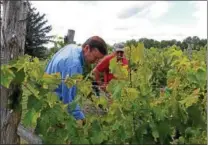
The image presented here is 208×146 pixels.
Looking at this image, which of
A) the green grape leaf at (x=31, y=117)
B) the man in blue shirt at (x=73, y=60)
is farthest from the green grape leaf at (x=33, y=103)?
the man in blue shirt at (x=73, y=60)

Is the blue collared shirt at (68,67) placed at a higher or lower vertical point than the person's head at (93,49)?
lower

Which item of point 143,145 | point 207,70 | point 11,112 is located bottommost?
point 143,145

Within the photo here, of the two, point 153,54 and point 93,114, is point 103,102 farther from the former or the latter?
point 153,54

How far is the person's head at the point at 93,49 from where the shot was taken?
157 inches

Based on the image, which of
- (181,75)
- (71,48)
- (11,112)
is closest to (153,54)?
(71,48)

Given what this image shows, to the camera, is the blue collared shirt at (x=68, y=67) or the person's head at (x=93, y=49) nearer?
the blue collared shirt at (x=68, y=67)

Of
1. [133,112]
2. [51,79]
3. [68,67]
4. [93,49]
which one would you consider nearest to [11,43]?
[51,79]

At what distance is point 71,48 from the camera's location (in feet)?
13.0

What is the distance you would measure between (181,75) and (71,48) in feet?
3.81

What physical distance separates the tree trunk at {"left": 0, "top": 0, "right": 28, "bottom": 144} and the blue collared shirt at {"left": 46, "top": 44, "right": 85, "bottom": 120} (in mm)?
821

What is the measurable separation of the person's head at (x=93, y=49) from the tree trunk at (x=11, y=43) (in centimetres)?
157

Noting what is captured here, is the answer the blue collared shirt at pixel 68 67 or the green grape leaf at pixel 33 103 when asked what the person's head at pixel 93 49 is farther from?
the green grape leaf at pixel 33 103

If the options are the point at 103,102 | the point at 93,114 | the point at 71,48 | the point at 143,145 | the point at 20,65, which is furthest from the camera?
the point at 71,48

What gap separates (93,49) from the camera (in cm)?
400
